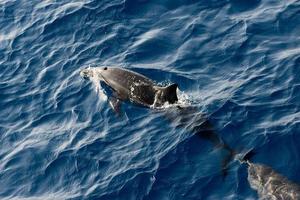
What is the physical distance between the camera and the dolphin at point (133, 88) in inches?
597

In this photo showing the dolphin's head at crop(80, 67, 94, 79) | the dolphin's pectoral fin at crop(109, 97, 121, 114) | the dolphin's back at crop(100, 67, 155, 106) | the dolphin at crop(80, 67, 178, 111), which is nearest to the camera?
the dolphin at crop(80, 67, 178, 111)

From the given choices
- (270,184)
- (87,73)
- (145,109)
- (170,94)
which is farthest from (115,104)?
(270,184)

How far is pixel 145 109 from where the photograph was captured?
15859 millimetres

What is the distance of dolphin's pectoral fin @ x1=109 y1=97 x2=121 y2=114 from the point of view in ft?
53.6

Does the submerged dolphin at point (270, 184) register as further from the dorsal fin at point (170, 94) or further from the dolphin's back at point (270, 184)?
the dorsal fin at point (170, 94)

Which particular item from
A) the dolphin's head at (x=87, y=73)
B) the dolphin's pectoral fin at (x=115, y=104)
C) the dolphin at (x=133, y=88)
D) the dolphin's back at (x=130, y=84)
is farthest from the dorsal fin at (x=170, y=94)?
the dolphin's head at (x=87, y=73)

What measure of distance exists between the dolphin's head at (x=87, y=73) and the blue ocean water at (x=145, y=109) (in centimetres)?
27

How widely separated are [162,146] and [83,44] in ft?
25.3

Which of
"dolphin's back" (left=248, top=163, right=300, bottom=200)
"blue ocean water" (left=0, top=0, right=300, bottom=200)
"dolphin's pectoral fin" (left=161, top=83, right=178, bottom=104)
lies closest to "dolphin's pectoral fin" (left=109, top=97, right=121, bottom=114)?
"blue ocean water" (left=0, top=0, right=300, bottom=200)

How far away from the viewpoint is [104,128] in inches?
629

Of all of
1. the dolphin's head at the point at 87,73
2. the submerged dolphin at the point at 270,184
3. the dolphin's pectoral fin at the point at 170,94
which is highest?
the dolphin's pectoral fin at the point at 170,94

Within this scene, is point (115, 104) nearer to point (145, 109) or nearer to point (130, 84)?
point (130, 84)

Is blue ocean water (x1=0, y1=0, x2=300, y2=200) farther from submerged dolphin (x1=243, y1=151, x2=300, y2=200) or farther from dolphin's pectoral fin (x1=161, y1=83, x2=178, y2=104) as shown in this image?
dolphin's pectoral fin (x1=161, y1=83, x2=178, y2=104)

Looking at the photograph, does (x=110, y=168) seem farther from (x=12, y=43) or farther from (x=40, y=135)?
(x=12, y=43)
